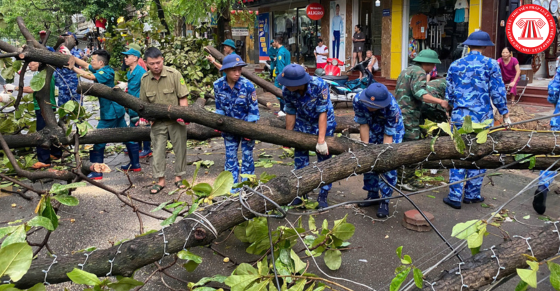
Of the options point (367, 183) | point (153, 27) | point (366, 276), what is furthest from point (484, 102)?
point (153, 27)

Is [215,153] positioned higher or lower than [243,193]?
lower

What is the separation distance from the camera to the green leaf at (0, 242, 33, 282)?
214 cm

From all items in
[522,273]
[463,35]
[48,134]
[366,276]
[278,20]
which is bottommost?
[366,276]

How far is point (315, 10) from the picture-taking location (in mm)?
16781

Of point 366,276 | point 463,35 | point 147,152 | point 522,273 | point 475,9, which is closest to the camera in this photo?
point 522,273

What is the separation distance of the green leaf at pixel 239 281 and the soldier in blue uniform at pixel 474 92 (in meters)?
3.18

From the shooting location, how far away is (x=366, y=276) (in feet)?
12.0

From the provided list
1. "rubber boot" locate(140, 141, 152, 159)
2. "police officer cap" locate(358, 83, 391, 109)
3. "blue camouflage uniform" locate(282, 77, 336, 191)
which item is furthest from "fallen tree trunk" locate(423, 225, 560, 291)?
"rubber boot" locate(140, 141, 152, 159)

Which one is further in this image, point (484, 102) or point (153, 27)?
point (153, 27)

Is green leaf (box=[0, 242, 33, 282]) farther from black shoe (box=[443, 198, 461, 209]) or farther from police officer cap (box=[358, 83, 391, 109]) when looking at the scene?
black shoe (box=[443, 198, 461, 209])

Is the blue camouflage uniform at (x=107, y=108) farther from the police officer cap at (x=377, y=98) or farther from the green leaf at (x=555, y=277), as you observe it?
the green leaf at (x=555, y=277)

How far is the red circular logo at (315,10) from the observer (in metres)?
16.7

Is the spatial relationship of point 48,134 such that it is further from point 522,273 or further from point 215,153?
point 522,273

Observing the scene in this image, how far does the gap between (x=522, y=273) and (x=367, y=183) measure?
297cm
